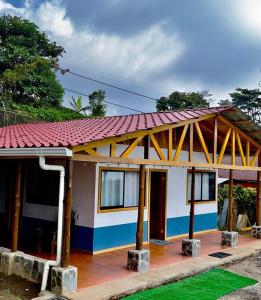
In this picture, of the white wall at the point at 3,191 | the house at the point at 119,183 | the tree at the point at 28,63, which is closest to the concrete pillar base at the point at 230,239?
the house at the point at 119,183

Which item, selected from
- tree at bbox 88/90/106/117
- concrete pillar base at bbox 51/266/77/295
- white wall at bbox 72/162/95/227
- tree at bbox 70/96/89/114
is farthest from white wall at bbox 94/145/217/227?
tree at bbox 70/96/89/114

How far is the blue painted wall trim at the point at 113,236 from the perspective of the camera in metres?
9.78

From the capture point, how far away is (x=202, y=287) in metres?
7.48

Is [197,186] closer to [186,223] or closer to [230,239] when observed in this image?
[186,223]

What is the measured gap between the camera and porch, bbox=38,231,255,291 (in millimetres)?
7551

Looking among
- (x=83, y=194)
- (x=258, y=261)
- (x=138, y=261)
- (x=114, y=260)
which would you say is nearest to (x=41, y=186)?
(x=83, y=194)

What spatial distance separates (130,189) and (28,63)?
18176 millimetres

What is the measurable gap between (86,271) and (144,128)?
10.6 ft

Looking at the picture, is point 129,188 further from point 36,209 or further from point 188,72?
point 188,72

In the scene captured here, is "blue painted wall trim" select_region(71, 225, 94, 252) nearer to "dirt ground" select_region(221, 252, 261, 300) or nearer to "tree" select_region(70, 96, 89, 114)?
"dirt ground" select_region(221, 252, 261, 300)

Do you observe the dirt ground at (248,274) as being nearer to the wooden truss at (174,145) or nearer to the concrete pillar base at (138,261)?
the concrete pillar base at (138,261)

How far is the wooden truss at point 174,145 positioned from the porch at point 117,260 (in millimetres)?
2322

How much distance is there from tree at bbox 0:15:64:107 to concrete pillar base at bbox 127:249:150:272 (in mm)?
18209

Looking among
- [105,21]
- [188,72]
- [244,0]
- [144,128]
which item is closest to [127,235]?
[144,128]
